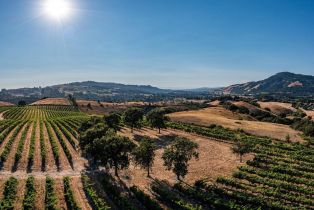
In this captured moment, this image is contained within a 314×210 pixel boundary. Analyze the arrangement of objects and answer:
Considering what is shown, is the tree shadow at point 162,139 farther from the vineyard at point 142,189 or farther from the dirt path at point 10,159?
the dirt path at point 10,159

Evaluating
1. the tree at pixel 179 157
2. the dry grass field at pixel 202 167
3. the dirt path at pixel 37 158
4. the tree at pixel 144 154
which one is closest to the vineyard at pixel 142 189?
the dirt path at pixel 37 158

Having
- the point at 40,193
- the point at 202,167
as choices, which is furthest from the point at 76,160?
the point at 202,167

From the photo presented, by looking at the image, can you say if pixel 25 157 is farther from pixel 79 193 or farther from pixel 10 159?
pixel 79 193

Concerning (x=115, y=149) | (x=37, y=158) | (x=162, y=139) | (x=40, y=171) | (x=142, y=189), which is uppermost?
(x=115, y=149)

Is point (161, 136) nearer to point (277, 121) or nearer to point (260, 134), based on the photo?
point (260, 134)

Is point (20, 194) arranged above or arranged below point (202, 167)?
below

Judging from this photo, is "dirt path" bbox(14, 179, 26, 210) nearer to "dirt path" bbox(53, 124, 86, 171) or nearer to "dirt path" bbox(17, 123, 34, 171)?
"dirt path" bbox(17, 123, 34, 171)
